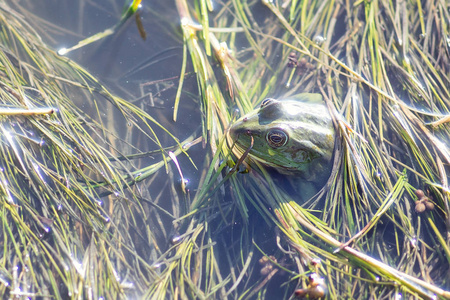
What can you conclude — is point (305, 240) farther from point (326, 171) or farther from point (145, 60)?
point (145, 60)

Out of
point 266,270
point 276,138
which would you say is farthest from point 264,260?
point 276,138

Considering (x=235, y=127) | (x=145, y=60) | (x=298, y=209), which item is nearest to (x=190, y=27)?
(x=145, y=60)

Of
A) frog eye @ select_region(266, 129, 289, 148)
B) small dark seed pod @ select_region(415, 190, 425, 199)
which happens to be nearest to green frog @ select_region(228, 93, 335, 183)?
frog eye @ select_region(266, 129, 289, 148)

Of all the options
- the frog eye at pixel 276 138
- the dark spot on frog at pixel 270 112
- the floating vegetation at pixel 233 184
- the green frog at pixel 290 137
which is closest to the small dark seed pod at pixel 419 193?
the floating vegetation at pixel 233 184

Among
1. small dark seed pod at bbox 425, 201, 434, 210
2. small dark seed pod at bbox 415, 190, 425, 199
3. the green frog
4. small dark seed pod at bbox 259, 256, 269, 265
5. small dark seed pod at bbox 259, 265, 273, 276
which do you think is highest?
the green frog

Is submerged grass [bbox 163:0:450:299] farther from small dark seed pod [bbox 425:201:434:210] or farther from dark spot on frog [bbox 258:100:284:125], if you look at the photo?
dark spot on frog [bbox 258:100:284:125]

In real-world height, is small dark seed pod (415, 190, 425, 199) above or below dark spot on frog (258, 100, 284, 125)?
below

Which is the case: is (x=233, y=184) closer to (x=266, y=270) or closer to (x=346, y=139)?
(x=266, y=270)

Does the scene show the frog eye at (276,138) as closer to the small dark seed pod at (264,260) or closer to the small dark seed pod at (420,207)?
the small dark seed pod at (264,260)
